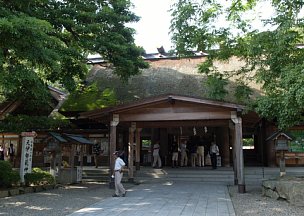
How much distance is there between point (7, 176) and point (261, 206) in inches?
371

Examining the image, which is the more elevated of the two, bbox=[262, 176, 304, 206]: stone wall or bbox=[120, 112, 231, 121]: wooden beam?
bbox=[120, 112, 231, 121]: wooden beam

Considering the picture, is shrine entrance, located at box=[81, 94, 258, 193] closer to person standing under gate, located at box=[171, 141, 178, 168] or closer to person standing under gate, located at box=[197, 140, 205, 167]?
person standing under gate, located at box=[171, 141, 178, 168]

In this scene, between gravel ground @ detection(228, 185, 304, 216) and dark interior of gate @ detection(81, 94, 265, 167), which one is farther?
dark interior of gate @ detection(81, 94, 265, 167)

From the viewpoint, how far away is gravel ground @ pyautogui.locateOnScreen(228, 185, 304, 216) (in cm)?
880

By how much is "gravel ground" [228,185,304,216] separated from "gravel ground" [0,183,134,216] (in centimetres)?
467

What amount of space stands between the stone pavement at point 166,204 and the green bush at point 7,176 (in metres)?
4.29

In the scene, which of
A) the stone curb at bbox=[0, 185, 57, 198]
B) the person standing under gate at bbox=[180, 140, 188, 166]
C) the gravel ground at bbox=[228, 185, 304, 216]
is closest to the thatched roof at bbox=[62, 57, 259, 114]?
the person standing under gate at bbox=[180, 140, 188, 166]

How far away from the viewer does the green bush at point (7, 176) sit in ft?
40.8

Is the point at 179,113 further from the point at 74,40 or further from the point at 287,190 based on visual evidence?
the point at 74,40

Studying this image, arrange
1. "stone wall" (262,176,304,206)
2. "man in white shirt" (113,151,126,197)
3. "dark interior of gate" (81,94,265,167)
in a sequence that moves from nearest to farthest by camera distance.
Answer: "stone wall" (262,176,304,206) → "man in white shirt" (113,151,126,197) → "dark interior of gate" (81,94,265,167)

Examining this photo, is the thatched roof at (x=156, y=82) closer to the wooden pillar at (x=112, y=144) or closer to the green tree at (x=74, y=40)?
the green tree at (x=74, y=40)

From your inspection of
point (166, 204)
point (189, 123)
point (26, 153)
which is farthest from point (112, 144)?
point (166, 204)

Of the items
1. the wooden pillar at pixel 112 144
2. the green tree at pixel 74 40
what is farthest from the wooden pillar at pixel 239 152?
the green tree at pixel 74 40

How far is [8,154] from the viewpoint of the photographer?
72.5ft
